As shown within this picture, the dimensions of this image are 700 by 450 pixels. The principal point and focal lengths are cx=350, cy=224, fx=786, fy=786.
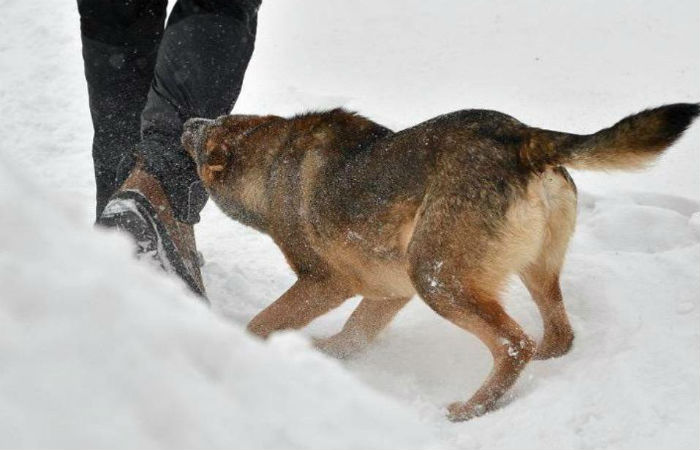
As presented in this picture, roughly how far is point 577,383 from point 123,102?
9.72 feet

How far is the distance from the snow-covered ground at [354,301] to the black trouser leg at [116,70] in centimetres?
48

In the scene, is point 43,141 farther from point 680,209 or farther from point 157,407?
point 157,407

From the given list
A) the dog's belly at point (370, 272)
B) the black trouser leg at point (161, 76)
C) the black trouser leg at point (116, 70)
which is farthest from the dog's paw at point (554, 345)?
the black trouser leg at point (116, 70)

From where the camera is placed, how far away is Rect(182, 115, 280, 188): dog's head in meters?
3.92

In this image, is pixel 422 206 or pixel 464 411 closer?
pixel 464 411

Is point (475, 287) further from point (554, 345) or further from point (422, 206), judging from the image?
point (554, 345)

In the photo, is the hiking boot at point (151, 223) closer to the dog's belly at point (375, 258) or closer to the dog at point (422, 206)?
the dog at point (422, 206)

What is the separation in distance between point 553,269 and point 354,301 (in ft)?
4.54

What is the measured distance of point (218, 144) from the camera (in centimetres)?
392

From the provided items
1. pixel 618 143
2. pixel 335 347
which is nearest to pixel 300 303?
pixel 335 347

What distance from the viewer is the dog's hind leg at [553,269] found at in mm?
3172

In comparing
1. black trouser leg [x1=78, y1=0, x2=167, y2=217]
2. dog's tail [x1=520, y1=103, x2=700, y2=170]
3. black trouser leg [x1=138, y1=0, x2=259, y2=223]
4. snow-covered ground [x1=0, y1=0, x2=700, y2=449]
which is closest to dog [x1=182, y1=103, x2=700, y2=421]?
dog's tail [x1=520, y1=103, x2=700, y2=170]

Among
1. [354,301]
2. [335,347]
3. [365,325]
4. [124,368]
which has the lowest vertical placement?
[354,301]

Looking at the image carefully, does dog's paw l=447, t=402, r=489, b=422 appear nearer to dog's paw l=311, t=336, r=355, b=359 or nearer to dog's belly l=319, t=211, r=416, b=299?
dog's belly l=319, t=211, r=416, b=299
